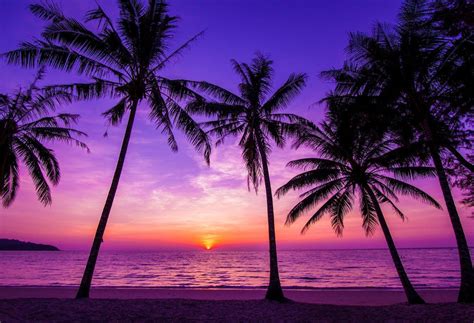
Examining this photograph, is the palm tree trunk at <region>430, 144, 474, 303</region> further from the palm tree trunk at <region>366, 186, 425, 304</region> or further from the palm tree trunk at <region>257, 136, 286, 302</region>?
the palm tree trunk at <region>257, 136, 286, 302</region>

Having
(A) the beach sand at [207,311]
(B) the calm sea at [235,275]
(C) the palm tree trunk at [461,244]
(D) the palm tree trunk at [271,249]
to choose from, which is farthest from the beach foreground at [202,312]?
(B) the calm sea at [235,275]

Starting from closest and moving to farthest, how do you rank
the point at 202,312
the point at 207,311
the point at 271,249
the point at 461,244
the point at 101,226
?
1. the point at 202,312
2. the point at 207,311
3. the point at 461,244
4. the point at 101,226
5. the point at 271,249

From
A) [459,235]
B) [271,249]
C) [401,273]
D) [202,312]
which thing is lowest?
[202,312]

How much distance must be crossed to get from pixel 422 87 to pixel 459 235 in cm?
496

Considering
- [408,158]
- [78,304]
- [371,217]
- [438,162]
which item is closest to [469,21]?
[438,162]

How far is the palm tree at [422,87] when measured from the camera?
9977 mm

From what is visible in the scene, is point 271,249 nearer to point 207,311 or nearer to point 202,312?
point 207,311

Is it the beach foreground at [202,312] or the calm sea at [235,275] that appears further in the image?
the calm sea at [235,275]

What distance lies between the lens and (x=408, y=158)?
1224 cm

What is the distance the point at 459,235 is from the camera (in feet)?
34.9

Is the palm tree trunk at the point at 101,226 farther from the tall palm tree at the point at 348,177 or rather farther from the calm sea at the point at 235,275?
the calm sea at the point at 235,275

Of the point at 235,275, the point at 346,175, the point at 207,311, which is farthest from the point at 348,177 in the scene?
the point at 235,275

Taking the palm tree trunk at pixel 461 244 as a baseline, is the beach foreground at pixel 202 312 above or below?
below

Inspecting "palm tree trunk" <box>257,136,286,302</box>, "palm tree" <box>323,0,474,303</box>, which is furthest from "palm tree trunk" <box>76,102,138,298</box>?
"palm tree" <box>323,0,474,303</box>
